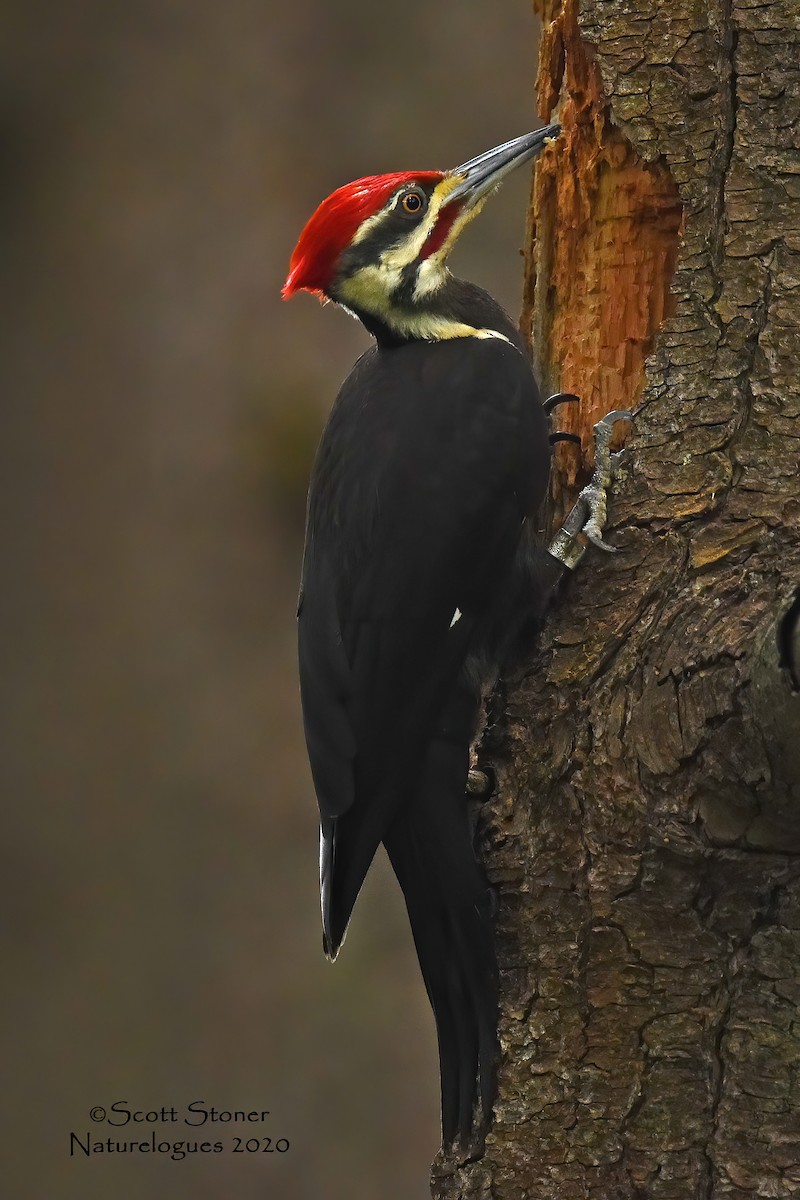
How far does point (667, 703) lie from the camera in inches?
65.0

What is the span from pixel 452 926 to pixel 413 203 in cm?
120

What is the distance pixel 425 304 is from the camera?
244cm

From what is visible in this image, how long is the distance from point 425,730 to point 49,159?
1454 mm

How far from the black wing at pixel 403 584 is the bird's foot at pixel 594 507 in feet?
0.48

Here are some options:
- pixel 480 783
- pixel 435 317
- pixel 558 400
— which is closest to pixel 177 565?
pixel 435 317

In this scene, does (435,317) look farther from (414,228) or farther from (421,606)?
(421,606)

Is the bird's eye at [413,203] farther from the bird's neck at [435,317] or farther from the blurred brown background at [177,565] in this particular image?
the blurred brown background at [177,565]

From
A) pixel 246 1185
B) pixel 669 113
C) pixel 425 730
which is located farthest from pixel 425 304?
pixel 246 1185

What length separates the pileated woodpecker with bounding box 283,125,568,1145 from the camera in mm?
2066

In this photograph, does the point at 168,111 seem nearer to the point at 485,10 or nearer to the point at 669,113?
the point at 485,10

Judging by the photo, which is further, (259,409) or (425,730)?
(259,409)

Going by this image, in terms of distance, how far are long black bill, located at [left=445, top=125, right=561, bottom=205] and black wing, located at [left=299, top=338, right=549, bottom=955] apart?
1.11 feet

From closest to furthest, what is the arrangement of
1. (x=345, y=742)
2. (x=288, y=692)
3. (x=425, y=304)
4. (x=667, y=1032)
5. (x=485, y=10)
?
(x=667, y=1032) < (x=345, y=742) < (x=425, y=304) < (x=288, y=692) < (x=485, y=10)

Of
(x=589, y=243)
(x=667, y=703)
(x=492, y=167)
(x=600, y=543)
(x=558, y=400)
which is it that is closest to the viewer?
(x=667, y=703)
